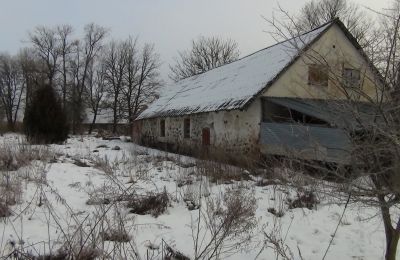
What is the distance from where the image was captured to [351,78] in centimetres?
431

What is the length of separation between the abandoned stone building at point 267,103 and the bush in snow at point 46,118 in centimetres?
518

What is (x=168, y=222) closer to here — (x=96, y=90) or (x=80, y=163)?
(x=80, y=163)

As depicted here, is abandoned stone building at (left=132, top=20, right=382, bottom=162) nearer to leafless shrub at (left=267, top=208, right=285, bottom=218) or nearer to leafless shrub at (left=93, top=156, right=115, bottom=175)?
leafless shrub at (left=267, top=208, right=285, bottom=218)

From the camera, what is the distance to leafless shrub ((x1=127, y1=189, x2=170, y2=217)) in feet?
23.2

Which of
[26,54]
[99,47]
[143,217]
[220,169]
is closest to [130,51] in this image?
[99,47]

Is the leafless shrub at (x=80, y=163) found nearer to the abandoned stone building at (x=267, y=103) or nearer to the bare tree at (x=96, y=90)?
the abandoned stone building at (x=267, y=103)

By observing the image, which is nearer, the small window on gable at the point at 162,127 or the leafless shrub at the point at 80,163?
the leafless shrub at the point at 80,163

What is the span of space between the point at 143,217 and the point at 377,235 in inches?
135

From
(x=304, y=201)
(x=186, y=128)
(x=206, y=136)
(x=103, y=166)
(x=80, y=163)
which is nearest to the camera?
(x=103, y=166)

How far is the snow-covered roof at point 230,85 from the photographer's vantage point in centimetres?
1672

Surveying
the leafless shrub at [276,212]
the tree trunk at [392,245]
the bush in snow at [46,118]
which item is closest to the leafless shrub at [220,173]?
the leafless shrub at [276,212]

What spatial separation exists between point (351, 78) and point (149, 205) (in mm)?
4027

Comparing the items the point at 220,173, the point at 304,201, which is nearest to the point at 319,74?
the point at 304,201

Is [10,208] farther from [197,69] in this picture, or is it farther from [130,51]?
[130,51]
